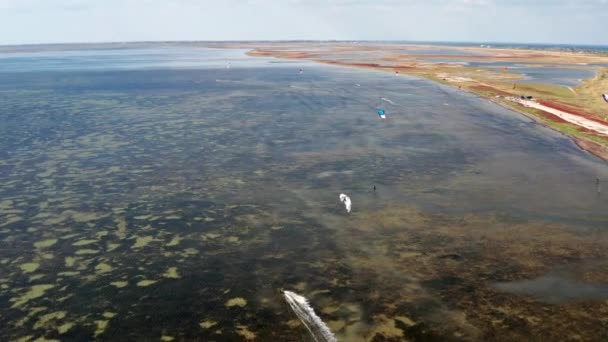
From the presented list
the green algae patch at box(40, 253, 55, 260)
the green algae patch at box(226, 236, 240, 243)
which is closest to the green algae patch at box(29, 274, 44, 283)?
the green algae patch at box(40, 253, 55, 260)

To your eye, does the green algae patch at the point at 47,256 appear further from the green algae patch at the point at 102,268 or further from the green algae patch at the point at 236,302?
the green algae patch at the point at 236,302

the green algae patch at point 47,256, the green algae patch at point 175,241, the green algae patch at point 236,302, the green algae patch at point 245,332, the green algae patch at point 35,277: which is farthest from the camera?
the green algae patch at point 175,241

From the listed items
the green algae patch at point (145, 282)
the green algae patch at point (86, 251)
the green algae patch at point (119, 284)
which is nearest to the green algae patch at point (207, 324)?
the green algae patch at point (145, 282)

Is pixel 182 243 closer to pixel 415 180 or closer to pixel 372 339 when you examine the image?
pixel 372 339

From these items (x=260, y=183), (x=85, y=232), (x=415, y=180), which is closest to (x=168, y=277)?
(x=85, y=232)

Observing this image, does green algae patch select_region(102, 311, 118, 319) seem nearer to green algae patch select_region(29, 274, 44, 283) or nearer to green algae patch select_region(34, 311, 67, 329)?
green algae patch select_region(34, 311, 67, 329)

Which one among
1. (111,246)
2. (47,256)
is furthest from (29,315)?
(111,246)
